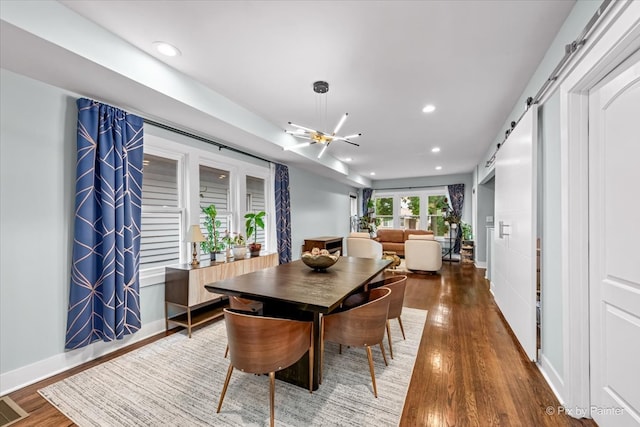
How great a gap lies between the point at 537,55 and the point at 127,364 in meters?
4.41

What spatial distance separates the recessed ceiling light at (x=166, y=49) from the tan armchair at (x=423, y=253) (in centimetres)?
533

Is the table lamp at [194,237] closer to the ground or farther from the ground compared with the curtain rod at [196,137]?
closer to the ground

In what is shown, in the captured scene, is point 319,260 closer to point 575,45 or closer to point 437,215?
point 575,45

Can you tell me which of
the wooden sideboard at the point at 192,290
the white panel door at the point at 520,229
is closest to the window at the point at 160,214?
the wooden sideboard at the point at 192,290

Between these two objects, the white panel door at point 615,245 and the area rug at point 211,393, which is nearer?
the white panel door at point 615,245

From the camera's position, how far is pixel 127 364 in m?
2.27

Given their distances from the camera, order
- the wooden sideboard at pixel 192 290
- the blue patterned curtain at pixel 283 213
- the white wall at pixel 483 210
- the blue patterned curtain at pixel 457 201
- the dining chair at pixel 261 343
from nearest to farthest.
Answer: the dining chair at pixel 261 343
the wooden sideboard at pixel 192 290
the blue patterned curtain at pixel 283 213
the white wall at pixel 483 210
the blue patterned curtain at pixel 457 201

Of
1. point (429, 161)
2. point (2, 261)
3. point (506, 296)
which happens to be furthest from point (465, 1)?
point (429, 161)

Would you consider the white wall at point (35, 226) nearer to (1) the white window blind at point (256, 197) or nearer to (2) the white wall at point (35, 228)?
(2) the white wall at point (35, 228)

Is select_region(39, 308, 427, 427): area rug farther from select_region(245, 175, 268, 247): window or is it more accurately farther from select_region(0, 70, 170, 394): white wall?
select_region(245, 175, 268, 247): window

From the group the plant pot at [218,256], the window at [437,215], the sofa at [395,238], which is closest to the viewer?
the plant pot at [218,256]

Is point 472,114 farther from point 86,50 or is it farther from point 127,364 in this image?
point 127,364

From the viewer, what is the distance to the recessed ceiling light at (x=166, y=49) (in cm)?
208

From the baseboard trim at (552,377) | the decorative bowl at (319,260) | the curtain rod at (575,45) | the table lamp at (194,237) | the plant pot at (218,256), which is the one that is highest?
the curtain rod at (575,45)
